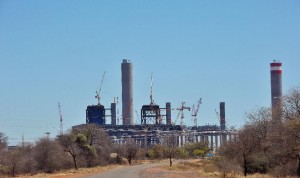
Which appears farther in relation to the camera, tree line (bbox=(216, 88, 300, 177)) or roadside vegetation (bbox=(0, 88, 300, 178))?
roadside vegetation (bbox=(0, 88, 300, 178))

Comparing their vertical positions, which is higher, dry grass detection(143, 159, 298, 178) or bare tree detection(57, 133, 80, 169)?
bare tree detection(57, 133, 80, 169)

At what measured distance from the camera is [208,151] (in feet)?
495

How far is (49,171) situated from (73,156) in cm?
590

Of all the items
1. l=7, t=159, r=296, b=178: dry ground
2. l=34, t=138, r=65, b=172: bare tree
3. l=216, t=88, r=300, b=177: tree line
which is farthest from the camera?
l=34, t=138, r=65, b=172: bare tree

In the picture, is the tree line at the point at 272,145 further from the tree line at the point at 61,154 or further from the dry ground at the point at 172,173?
the tree line at the point at 61,154

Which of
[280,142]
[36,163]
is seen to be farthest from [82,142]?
[280,142]

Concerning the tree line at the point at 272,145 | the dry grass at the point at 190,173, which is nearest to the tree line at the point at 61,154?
the dry grass at the point at 190,173

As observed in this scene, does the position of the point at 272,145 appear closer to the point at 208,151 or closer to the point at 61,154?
the point at 61,154

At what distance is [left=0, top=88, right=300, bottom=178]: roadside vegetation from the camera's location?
47.1 m

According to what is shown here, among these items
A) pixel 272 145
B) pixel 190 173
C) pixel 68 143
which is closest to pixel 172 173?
pixel 190 173

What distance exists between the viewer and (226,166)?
57.7 metres

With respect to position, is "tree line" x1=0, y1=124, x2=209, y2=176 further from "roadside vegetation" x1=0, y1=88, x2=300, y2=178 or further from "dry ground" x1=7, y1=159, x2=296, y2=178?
"dry ground" x1=7, y1=159, x2=296, y2=178

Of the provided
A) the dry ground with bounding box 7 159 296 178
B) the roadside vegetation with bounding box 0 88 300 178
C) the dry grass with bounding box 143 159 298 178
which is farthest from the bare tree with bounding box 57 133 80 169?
the dry grass with bounding box 143 159 298 178

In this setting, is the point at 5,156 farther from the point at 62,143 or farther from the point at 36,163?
the point at 62,143
